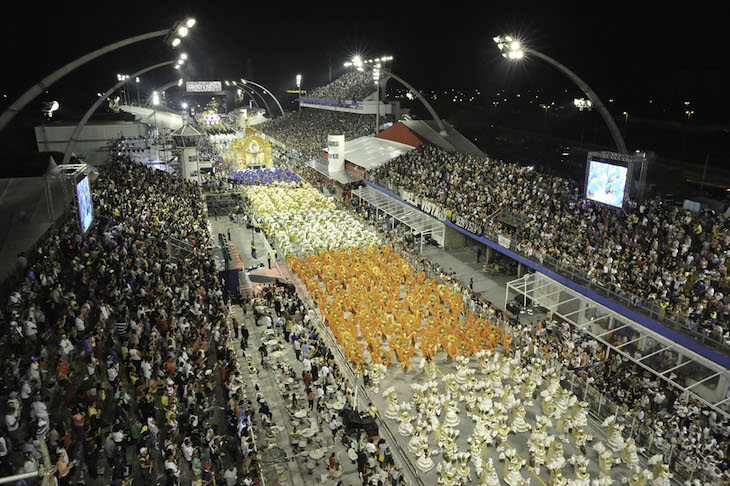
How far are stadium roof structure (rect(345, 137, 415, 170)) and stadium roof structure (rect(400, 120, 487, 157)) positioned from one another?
79.9 inches

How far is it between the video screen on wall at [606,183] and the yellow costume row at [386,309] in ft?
24.8

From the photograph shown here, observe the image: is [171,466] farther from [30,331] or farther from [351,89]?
[351,89]

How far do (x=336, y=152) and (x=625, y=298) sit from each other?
Answer: 29.3 meters

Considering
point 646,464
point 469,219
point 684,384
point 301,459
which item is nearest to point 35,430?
point 301,459

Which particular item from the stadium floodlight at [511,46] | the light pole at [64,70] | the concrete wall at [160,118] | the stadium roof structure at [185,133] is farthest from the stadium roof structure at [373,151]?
the concrete wall at [160,118]

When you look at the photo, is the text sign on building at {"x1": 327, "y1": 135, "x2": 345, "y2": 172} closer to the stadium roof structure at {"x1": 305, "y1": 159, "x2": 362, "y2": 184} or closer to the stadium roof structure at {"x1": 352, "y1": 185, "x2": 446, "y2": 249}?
the stadium roof structure at {"x1": 305, "y1": 159, "x2": 362, "y2": 184}

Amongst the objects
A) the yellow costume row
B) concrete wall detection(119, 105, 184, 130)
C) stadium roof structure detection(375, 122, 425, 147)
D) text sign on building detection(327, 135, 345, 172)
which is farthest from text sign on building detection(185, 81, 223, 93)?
the yellow costume row

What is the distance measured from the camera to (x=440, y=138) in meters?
42.1

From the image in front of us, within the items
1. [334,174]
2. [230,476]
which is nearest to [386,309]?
[230,476]

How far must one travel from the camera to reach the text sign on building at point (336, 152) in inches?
1666

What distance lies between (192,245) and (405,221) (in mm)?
12736

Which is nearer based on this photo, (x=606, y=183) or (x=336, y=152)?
(x=606, y=183)

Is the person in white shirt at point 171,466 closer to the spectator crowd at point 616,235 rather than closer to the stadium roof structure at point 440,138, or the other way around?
the spectator crowd at point 616,235

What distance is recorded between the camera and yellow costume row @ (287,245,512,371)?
59.3ft
